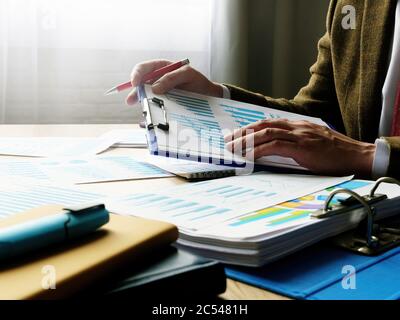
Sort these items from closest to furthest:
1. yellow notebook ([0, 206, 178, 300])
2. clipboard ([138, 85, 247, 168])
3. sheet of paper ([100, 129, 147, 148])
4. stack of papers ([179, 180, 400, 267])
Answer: yellow notebook ([0, 206, 178, 300])
stack of papers ([179, 180, 400, 267])
clipboard ([138, 85, 247, 168])
sheet of paper ([100, 129, 147, 148])

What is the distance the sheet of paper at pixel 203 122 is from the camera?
0.73 metres

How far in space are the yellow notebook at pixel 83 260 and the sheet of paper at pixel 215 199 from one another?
0.25 feet

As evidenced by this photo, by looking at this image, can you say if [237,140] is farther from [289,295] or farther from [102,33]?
[102,33]

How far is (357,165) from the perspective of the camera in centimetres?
77

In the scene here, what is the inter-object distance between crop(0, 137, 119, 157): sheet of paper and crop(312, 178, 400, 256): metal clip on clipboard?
548 mm

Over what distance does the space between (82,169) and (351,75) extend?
0.66m

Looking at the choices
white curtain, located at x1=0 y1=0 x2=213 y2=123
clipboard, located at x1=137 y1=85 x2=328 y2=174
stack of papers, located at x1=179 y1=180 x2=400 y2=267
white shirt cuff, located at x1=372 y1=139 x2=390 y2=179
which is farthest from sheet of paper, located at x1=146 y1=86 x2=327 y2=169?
white curtain, located at x1=0 y1=0 x2=213 y2=123

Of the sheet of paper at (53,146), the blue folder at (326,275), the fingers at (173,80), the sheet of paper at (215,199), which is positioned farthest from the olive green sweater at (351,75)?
the blue folder at (326,275)

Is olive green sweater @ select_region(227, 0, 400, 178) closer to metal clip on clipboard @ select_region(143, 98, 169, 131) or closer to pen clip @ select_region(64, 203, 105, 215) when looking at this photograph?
metal clip on clipboard @ select_region(143, 98, 169, 131)

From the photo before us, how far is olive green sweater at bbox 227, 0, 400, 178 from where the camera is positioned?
109cm

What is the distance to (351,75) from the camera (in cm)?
118

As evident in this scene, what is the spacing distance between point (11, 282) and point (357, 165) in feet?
1.90

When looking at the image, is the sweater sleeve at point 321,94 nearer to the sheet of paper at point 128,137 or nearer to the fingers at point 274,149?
the sheet of paper at point 128,137
